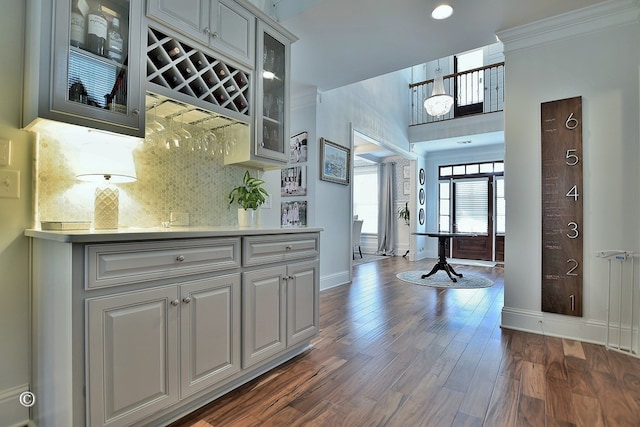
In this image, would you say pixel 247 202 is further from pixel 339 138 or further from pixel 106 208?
pixel 339 138

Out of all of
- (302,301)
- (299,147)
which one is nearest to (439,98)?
(299,147)

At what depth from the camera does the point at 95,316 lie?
1261mm

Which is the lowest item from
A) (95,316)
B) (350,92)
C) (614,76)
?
(95,316)

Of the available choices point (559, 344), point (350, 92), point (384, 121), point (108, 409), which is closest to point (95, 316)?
point (108, 409)

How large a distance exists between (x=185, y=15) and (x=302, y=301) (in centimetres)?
188

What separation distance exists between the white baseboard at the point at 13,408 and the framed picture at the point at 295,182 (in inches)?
127

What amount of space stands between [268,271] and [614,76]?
120 inches

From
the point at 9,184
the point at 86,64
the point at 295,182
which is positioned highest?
the point at 86,64

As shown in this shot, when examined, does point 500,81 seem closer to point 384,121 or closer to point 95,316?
point 384,121

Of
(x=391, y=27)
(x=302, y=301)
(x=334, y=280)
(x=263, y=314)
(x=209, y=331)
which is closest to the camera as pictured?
(x=209, y=331)

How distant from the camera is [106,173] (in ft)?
5.32

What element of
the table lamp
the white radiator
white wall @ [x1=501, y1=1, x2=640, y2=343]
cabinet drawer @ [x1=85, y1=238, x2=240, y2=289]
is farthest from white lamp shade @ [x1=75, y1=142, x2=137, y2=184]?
the white radiator

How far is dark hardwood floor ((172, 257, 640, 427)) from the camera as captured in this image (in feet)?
5.26

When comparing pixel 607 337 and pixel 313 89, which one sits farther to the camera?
pixel 313 89
